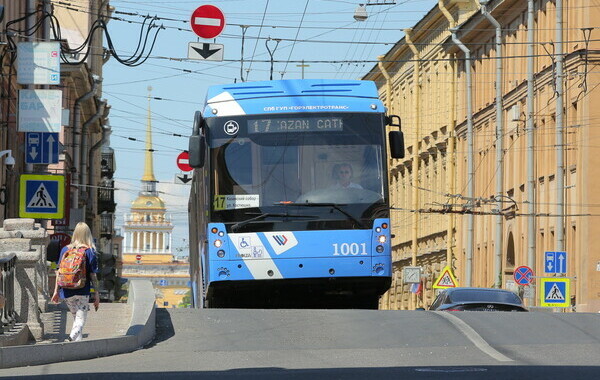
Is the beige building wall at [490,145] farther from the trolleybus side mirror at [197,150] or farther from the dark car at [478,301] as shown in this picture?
the trolleybus side mirror at [197,150]

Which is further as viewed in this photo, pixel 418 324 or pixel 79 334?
pixel 418 324

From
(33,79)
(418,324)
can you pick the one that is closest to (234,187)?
(418,324)

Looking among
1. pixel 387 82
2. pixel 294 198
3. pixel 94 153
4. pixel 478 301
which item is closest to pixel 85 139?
pixel 94 153

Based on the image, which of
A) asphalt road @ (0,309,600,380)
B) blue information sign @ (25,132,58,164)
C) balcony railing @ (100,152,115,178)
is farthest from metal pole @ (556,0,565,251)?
balcony railing @ (100,152,115,178)

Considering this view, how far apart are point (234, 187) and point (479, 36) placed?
43.6 meters

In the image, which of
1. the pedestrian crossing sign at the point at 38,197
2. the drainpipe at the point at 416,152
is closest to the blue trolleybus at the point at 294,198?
the pedestrian crossing sign at the point at 38,197

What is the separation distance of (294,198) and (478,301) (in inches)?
184

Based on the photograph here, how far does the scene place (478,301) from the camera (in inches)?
1093

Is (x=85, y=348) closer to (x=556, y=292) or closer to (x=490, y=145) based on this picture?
(x=556, y=292)

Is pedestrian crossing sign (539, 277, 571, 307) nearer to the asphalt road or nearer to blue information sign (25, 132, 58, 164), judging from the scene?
blue information sign (25, 132, 58, 164)

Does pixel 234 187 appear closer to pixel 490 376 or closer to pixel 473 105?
pixel 490 376

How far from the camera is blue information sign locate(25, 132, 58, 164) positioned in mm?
34344

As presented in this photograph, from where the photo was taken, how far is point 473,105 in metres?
69.4

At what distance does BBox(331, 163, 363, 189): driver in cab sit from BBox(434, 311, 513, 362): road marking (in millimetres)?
2688
